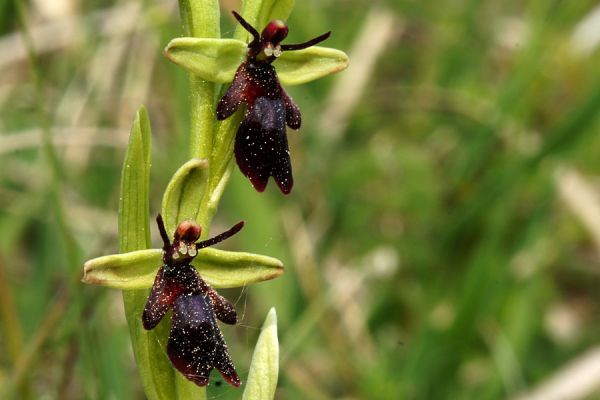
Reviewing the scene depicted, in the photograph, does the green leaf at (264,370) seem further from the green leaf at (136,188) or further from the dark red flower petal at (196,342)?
the green leaf at (136,188)

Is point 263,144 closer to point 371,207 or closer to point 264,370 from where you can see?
point 264,370

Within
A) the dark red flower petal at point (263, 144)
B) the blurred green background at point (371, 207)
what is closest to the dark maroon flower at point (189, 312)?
the dark red flower petal at point (263, 144)

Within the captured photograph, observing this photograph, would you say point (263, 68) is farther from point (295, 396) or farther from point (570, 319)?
point (570, 319)

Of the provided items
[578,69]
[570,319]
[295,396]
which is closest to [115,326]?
[295,396]

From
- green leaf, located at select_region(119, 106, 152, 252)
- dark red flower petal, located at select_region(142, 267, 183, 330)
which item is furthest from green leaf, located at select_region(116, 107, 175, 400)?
dark red flower petal, located at select_region(142, 267, 183, 330)

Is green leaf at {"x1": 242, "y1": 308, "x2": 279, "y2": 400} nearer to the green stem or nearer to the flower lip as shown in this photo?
the green stem
